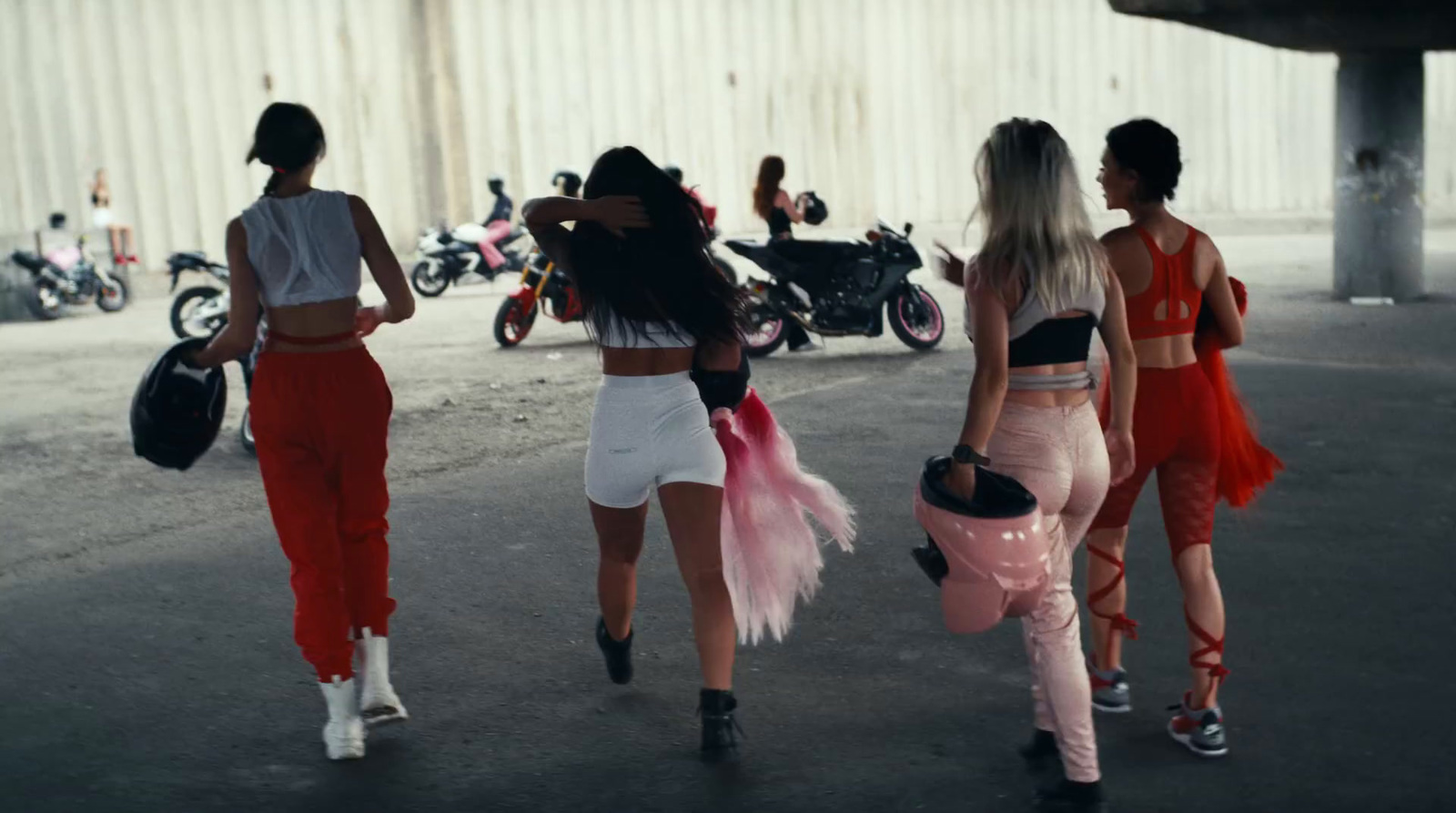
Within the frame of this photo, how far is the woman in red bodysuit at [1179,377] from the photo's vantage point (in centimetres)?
359

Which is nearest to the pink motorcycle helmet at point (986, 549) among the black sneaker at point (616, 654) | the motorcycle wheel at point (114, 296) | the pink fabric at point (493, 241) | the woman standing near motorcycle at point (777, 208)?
the black sneaker at point (616, 654)

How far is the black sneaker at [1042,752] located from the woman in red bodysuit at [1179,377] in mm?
359

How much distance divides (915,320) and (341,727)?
847 cm

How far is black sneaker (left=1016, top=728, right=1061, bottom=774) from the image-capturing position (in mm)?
3609

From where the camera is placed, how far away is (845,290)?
11664 millimetres

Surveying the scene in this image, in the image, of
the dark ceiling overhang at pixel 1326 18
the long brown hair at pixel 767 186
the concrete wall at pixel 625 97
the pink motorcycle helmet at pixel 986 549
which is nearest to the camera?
the pink motorcycle helmet at pixel 986 549

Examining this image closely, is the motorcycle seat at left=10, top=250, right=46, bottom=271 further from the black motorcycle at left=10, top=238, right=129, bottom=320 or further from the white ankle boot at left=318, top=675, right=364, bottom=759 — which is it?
the white ankle boot at left=318, top=675, right=364, bottom=759

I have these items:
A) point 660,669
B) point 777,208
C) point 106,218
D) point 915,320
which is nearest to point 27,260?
point 106,218

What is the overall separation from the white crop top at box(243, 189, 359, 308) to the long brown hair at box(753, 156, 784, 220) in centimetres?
821

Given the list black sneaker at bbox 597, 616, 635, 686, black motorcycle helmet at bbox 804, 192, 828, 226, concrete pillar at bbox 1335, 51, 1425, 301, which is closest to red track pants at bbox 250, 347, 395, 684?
black sneaker at bbox 597, 616, 635, 686

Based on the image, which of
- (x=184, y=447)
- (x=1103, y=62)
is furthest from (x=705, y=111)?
(x=184, y=447)

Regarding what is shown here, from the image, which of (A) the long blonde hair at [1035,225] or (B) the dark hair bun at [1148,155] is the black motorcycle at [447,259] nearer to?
(B) the dark hair bun at [1148,155]

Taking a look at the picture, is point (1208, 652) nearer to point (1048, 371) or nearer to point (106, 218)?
point (1048, 371)

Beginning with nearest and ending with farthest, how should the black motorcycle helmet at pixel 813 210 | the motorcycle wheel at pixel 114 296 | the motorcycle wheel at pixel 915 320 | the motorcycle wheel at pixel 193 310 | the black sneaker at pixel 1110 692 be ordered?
the black sneaker at pixel 1110 692
the motorcycle wheel at pixel 915 320
the black motorcycle helmet at pixel 813 210
the motorcycle wheel at pixel 193 310
the motorcycle wheel at pixel 114 296
